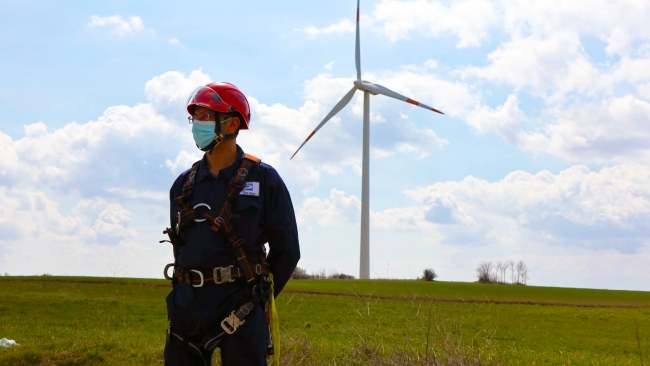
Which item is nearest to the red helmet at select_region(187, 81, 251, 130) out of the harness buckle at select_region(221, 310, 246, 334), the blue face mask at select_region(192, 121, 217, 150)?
the blue face mask at select_region(192, 121, 217, 150)

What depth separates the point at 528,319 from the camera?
3116 centimetres

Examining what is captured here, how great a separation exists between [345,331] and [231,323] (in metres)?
9.04

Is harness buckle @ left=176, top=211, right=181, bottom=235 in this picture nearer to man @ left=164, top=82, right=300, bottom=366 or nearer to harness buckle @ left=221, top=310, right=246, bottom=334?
Result: man @ left=164, top=82, right=300, bottom=366

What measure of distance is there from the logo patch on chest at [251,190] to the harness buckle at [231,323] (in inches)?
30.2

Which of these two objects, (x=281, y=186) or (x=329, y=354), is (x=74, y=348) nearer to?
(x=329, y=354)

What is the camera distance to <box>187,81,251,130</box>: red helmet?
5000mm

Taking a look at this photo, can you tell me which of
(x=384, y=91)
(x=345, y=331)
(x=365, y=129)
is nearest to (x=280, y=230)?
(x=345, y=331)


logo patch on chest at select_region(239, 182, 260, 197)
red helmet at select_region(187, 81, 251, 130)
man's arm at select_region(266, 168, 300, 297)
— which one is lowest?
man's arm at select_region(266, 168, 300, 297)

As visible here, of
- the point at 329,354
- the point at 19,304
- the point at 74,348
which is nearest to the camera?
the point at 329,354

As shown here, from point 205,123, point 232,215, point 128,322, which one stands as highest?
point 205,123

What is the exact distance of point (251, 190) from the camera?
15.5 ft

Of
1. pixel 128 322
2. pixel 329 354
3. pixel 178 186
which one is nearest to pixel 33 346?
pixel 329 354

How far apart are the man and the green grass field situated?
3.30 m

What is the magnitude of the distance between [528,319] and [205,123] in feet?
93.3
